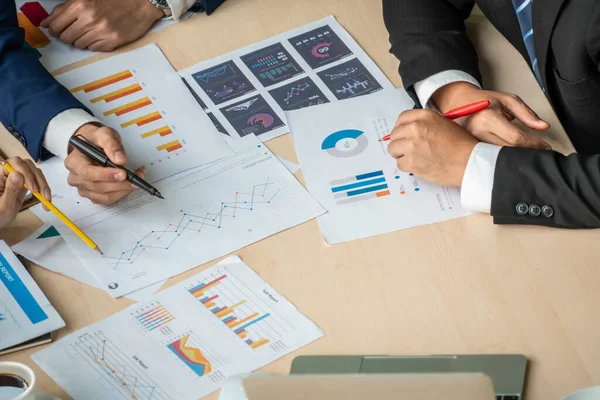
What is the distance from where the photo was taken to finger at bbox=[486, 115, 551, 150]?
4.33 feet

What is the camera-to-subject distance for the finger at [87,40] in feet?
5.38

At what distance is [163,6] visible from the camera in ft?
5.58

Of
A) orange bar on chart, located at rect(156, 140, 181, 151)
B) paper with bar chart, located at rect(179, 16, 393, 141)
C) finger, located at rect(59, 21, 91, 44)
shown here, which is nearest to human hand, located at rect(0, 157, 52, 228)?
orange bar on chart, located at rect(156, 140, 181, 151)

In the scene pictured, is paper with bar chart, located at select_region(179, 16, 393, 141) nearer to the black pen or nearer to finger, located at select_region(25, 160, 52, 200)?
the black pen

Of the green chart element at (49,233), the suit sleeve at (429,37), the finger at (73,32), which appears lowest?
the suit sleeve at (429,37)

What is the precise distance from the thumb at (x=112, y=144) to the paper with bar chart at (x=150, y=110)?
0.17ft

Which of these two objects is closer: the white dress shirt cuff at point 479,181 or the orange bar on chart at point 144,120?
the white dress shirt cuff at point 479,181

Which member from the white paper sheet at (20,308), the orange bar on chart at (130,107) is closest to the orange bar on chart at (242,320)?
the white paper sheet at (20,308)

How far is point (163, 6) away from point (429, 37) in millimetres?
587

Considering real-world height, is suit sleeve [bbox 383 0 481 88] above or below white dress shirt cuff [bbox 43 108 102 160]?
below

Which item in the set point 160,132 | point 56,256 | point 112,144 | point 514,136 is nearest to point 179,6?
point 160,132

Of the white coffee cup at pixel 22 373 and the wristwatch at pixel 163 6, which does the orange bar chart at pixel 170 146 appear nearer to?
the wristwatch at pixel 163 6

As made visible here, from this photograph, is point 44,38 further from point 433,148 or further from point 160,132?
point 433,148

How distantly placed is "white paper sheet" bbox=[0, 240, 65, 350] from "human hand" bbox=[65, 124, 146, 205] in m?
0.17
